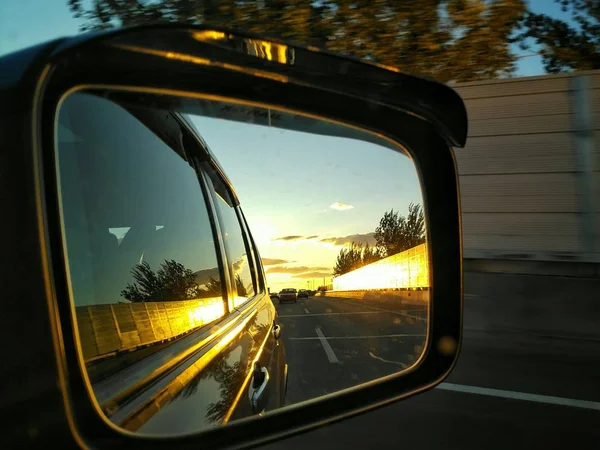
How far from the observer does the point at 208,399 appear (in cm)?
160

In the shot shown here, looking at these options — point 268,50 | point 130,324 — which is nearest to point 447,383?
point 130,324

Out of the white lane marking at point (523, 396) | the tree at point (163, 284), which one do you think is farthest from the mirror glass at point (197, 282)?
the white lane marking at point (523, 396)

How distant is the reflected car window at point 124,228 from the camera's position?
4.04 feet

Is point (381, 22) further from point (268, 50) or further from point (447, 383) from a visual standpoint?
point (268, 50)

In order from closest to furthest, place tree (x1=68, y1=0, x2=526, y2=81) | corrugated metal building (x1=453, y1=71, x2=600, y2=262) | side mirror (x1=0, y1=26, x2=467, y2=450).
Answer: side mirror (x1=0, y1=26, x2=467, y2=450) < corrugated metal building (x1=453, y1=71, x2=600, y2=262) < tree (x1=68, y1=0, x2=526, y2=81)

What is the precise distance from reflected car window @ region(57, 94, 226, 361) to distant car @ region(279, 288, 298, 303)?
10.9 inches

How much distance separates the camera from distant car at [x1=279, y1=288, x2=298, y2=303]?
83.3 inches

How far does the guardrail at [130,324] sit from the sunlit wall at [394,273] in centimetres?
54

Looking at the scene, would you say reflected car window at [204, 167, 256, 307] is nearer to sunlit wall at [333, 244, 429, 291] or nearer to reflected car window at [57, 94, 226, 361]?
reflected car window at [57, 94, 226, 361]

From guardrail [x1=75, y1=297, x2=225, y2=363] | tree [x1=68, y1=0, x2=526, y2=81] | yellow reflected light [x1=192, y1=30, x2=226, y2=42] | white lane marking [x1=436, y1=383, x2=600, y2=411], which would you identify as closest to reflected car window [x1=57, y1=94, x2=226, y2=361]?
guardrail [x1=75, y1=297, x2=225, y2=363]

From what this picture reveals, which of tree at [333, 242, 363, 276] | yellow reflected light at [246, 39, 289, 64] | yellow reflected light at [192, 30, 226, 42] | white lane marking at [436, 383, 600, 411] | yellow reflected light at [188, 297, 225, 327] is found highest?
yellow reflected light at [246, 39, 289, 64]

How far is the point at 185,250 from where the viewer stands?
1.83m

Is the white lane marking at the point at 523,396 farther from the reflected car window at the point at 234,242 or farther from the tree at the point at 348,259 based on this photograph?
the tree at the point at 348,259

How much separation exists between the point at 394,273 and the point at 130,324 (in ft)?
3.60
